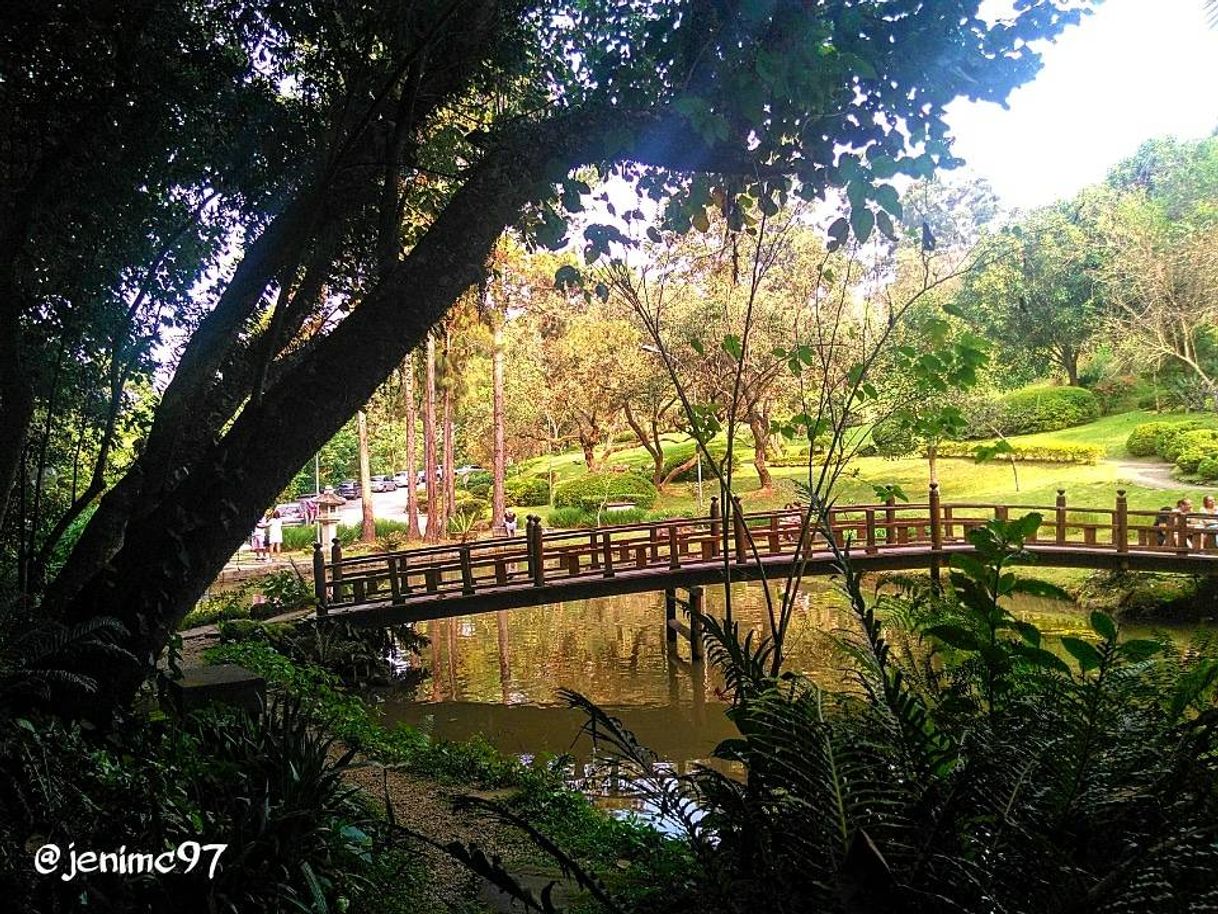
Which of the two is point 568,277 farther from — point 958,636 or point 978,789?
point 978,789

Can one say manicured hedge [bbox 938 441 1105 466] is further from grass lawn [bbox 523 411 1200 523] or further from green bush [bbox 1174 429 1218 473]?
green bush [bbox 1174 429 1218 473]

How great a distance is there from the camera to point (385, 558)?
934 centimetres

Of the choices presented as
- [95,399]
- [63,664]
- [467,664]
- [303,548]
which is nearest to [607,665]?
[467,664]

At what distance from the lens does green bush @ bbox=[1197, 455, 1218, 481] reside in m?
14.1

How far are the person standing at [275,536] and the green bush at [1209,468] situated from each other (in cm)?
1803

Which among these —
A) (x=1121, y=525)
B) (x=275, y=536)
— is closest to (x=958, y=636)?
(x=1121, y=525)

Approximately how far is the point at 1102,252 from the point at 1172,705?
1724cm

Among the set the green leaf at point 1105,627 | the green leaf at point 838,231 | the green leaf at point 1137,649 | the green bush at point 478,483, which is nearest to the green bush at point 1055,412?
the green bush at point 478,483

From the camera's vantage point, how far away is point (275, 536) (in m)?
18.8

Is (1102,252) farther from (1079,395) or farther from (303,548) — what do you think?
(303,548)

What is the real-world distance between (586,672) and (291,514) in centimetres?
1769

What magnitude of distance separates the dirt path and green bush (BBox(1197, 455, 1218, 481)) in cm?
41

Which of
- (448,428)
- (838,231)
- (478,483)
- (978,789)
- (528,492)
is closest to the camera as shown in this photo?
(978,789)

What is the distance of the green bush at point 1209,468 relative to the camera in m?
14.1
